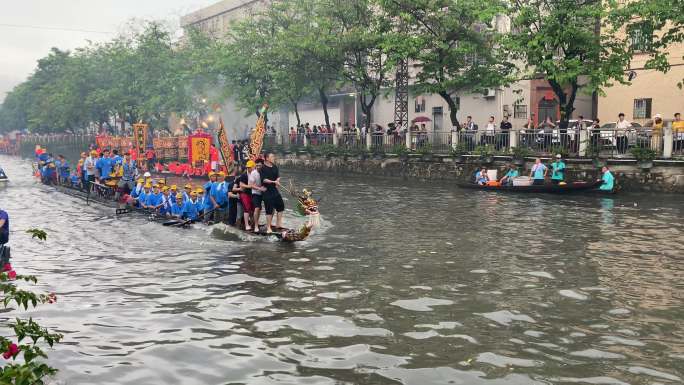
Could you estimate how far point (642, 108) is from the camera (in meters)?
32.7

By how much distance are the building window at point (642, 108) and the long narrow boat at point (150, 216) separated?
24.6 meters

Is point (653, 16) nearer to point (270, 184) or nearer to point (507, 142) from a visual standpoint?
point (507, 142)

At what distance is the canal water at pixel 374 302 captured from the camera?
7.41 m

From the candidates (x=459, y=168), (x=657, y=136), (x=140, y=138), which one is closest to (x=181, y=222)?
(x=459, y=168)

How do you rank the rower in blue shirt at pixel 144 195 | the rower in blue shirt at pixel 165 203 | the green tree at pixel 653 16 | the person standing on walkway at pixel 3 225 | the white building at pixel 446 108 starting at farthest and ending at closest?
the white building at pixel 446 108, the green tree at pixel 653 16, the rower in blue shirt at pixel 144 195, the rower in blue shirt at pixel 165 203, the person standing on walkway at pixel 3 225

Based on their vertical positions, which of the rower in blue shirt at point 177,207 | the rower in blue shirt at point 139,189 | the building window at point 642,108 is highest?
the building window at point 642,108

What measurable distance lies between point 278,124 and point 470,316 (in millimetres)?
52993

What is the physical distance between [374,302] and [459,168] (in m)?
21.6

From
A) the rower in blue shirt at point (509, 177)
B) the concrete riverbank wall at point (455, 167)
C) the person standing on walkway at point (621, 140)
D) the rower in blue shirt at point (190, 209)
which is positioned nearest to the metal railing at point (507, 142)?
the person standing on walkway at point (621, 140)

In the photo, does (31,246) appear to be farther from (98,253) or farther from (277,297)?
(277,297)

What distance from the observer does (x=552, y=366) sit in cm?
729

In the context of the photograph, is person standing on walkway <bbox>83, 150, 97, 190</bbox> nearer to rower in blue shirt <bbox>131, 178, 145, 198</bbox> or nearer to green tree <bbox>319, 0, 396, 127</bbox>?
rower in blue shirt <bbox>131, 178, 145, 198</bbox>

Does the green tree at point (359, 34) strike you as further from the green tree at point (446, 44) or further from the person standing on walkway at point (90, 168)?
the person standing on walkway at point (90, 168)

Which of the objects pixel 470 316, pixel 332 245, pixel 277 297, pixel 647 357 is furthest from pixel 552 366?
pixel 332 245
